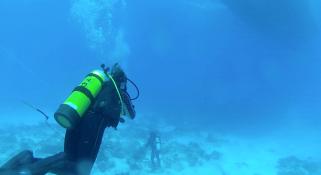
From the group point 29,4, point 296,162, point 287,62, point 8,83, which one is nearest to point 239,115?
point 296,162

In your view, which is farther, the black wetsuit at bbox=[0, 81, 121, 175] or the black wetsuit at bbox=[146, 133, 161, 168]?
the black wetsuit at bbox=[146, 133, 161, 168]

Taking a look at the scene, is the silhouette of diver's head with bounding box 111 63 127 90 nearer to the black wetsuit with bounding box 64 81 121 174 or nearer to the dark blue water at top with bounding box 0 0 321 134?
the black wetsuit with bounding box 64 81 121 174

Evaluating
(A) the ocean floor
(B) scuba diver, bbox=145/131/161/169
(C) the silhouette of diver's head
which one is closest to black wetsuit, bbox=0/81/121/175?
(C) the silhouette of diver's head

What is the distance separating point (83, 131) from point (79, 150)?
24cm

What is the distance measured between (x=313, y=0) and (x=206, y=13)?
21.6 m

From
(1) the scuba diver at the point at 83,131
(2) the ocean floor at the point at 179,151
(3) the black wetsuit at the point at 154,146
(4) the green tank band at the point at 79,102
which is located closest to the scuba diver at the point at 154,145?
(3) the black wetsuit at the point at 154,146

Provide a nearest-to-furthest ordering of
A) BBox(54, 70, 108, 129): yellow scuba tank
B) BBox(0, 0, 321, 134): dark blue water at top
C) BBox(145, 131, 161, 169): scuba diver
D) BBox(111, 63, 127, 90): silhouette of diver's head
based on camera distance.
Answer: BBox(54, 70, 108, 129): yellow scuba tank, BBox(111, 63, 127, 90): silhouette of diver's head, BBox(145, 131, 161, 169): scuba diver, BBox(0, 0, 321, 134): dark blue water at top

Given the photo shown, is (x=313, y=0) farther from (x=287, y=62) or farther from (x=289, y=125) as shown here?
(x=287, y=62)

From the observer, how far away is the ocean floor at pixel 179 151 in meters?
18.6

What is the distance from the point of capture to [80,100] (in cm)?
496

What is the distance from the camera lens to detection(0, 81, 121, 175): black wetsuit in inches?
199

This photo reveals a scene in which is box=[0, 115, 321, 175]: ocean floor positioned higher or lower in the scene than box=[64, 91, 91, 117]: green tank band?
higher

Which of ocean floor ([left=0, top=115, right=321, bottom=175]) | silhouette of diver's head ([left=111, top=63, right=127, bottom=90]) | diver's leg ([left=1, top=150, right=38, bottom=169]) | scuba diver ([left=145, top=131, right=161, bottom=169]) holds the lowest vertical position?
diver's leg ([left=1, top=150, right=38, bottom=169])

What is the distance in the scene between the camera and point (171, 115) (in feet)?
109
